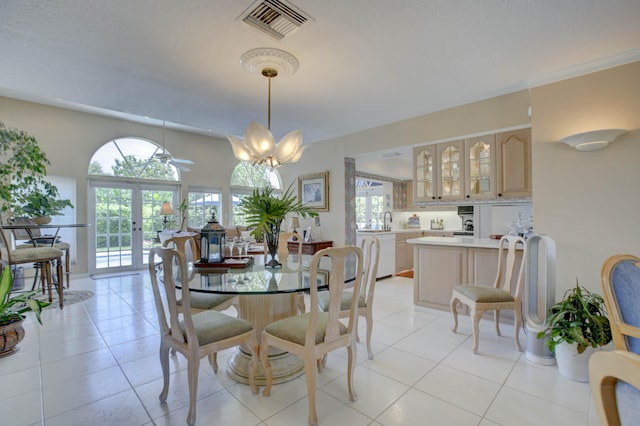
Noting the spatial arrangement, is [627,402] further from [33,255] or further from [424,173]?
[33,255]

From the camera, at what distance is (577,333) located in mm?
2033

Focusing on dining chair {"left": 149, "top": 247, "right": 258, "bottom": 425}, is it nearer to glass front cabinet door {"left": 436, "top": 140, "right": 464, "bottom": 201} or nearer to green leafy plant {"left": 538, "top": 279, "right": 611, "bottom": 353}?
green leafy plant {"left": 538, "top": 279, "right": 611, "bottom": 353}

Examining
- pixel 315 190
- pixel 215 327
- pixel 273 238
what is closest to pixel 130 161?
pixel 315 190

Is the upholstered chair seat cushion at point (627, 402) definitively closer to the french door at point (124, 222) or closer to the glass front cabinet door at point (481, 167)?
the glass front cabinet door at point (481, 167)

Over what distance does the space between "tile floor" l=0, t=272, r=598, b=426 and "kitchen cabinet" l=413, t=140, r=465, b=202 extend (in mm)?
1700

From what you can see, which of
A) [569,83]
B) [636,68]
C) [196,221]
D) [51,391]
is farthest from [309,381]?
[196,221]

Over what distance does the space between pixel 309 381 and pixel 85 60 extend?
314 cm

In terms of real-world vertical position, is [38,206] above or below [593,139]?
below

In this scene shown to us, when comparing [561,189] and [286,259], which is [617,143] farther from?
[286,259]

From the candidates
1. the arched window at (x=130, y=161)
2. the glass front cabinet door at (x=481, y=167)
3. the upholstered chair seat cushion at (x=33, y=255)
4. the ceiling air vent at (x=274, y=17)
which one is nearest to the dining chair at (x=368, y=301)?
the ceiling air vent at (x=274, y=17)

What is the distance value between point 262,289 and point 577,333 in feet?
7.49

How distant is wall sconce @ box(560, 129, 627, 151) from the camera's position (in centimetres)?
233

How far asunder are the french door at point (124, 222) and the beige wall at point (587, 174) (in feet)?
23.1

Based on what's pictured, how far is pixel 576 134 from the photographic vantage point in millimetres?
2439
